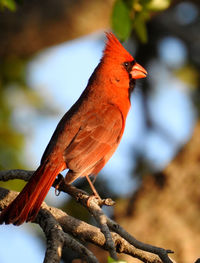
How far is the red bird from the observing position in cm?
315

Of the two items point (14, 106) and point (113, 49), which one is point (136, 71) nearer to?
point (113, 49)

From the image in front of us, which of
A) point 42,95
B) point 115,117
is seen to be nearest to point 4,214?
point 115,117

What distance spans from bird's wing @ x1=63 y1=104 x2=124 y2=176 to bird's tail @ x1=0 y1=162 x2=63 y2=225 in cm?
17

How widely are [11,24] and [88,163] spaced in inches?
108

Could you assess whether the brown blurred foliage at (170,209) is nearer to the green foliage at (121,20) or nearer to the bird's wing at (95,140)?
the bird's wing at (95,140)

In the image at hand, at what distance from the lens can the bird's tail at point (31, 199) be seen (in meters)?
2.98

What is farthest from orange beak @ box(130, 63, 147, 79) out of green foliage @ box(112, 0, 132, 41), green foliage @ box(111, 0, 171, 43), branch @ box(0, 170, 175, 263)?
branch @ box(0, 170, 175, 263)

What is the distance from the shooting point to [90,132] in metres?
3.83

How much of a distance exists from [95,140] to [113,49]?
770 mm

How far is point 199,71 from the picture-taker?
6.69 meters

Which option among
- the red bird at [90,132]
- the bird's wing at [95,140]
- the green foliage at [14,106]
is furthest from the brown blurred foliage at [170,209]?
the bird's wing at [95,140]

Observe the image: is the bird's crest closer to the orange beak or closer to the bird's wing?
the orange beak

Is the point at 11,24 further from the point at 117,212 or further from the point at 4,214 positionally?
the point at 4,214

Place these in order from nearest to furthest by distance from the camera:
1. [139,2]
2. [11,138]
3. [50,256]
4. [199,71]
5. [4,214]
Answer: [50,256] < [4,214] < [139,2] < [11,138] < [199,71]
